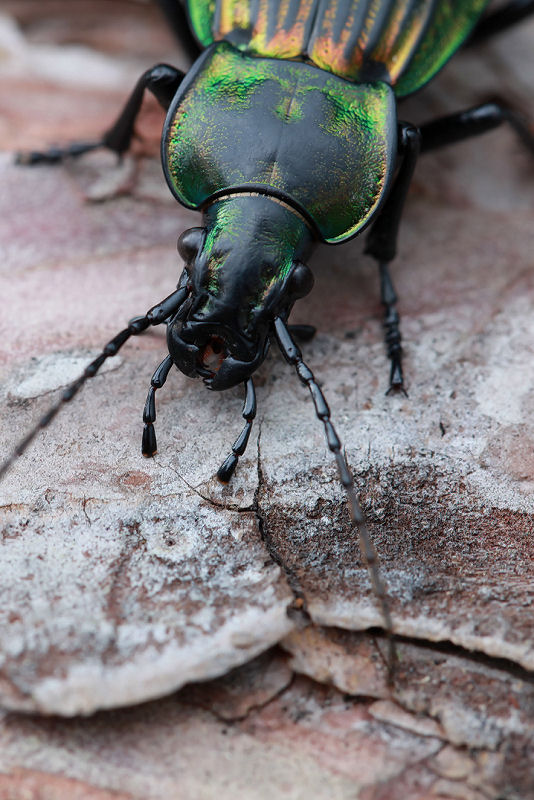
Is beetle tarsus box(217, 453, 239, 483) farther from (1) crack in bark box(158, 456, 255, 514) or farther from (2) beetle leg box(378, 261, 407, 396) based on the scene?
(2) beetle leg box(378, 261, 407, 396)

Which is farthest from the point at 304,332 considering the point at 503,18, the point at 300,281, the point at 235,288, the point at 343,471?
the point at 503,18

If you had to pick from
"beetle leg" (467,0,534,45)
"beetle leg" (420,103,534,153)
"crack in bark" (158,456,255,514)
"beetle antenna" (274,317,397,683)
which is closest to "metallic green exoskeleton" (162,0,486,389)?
"beetle antenna" (274,317,397,683)

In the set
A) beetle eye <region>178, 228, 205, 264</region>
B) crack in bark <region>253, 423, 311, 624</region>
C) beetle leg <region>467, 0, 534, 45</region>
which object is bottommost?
crack in bark <region>253, 423, 311, 624</region>

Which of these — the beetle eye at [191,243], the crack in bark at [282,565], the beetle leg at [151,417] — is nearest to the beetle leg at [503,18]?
the beetle eye at [191,243]

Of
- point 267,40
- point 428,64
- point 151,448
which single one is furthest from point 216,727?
point 428,64

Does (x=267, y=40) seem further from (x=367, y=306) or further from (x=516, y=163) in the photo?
(x=516, y=163)

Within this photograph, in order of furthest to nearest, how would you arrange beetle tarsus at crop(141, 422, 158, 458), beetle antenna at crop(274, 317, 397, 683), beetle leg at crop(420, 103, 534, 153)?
beetle leg at crop(420, 103, 534, 153) < beetle tarsus at crop(141, 422, 158, 458) < beetle antenna at crop(274, 317, 397, 683)
